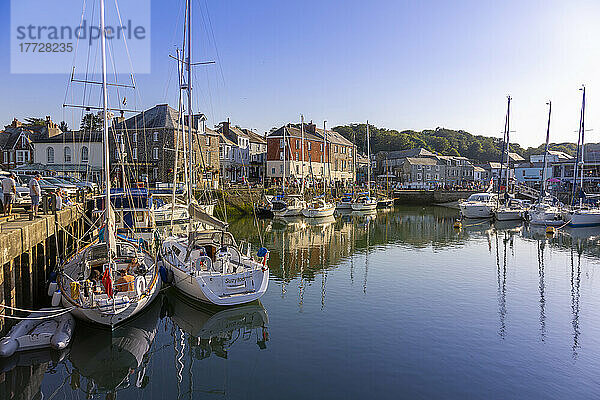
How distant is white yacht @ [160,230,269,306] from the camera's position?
16.6 meters

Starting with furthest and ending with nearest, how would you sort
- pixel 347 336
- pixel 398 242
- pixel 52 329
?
1. pixel 398 242
2. pixel 347 336
3. pixel 52 329

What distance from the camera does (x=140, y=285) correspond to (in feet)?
50.6

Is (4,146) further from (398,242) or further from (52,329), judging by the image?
(52,329)

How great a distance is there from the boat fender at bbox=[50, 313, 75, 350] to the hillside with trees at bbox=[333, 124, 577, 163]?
11196cm

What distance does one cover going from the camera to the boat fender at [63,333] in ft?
42.5

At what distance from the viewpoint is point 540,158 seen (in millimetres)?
97062

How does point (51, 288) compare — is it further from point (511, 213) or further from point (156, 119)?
point (511, 213)

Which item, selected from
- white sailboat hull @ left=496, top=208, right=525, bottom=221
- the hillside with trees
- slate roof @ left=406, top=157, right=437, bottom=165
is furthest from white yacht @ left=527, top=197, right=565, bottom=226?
the hillside with trees

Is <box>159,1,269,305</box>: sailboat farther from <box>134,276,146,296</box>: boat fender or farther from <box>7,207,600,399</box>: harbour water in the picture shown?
<box>134,276,146,296</box>: boat fender

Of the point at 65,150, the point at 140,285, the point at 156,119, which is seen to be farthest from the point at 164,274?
the point at 65,150

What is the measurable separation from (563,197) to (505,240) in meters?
36.4

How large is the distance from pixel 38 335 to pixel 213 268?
249 inches

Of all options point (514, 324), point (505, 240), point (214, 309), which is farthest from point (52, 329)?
point (505, 240)

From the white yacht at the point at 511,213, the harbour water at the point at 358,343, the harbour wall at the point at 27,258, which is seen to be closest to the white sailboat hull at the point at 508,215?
the white yacht at the point at 511,213
